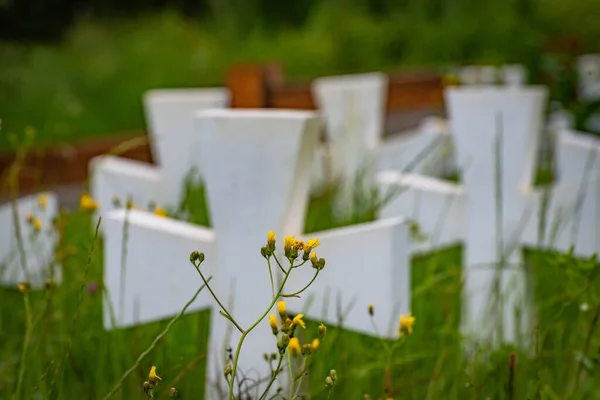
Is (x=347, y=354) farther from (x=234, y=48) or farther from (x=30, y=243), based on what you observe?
(x=234, y=48)

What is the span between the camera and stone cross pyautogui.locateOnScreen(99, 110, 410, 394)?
156 cm

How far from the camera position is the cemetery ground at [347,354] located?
165 centimetres

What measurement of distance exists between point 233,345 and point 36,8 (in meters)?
6.95

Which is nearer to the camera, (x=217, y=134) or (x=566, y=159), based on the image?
(x=217, y=134)

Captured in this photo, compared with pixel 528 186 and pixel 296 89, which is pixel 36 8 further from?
pixel 528 186

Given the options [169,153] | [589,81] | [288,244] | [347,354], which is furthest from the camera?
[589,81]

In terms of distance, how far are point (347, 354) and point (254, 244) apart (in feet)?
1.93

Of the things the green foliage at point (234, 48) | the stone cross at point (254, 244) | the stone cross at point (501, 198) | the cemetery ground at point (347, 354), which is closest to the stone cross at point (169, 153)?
the cemetery ground at point (347, 354)

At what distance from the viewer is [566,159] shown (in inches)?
97.5

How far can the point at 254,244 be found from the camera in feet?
5.27

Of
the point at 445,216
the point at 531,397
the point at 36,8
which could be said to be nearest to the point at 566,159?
the point at 445,216

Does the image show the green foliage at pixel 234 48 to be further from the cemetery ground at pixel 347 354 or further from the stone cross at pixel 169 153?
the cemetery ground at pixel 347 354

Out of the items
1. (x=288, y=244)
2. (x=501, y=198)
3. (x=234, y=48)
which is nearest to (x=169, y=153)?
(x=501, y=198)

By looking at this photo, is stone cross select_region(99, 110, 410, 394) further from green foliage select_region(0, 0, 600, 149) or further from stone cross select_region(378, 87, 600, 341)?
green foliage select_region(0, 0, 600, 149)
